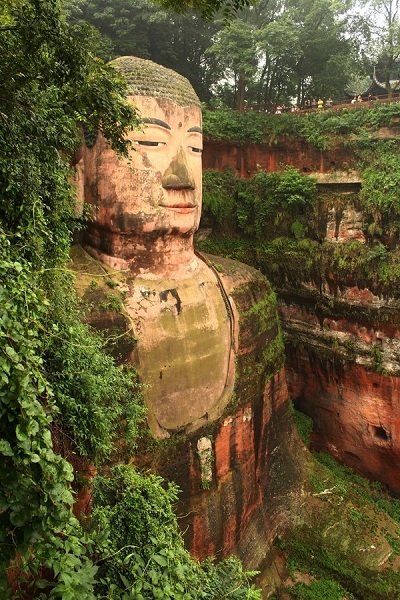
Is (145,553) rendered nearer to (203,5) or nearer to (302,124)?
(203,5)

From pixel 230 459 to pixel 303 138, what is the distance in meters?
8.94

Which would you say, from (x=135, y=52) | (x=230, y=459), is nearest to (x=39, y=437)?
(x=230, y=459)

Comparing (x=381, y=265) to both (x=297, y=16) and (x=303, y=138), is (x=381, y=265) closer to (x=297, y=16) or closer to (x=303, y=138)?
(x=303, y=138)

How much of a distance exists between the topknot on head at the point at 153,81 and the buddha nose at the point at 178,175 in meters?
0.82

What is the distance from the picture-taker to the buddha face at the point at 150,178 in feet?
21.8

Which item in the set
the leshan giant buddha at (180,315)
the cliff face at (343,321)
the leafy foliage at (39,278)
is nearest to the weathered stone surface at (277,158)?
the cliff face at (343,321)

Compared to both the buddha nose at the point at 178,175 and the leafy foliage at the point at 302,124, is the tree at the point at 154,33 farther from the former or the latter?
the buddha nose at the point at 178,175

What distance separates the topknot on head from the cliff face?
5639 mm

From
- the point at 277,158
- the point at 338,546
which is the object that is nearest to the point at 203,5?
the point at 338,546

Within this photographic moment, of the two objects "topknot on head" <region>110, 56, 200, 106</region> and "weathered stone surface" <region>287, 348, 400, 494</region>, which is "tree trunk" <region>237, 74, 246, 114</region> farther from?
"topknot on head" <region>110, 56, 200, 106</region>

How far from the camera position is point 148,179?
6.65 m

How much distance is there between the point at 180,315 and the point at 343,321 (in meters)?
5.75

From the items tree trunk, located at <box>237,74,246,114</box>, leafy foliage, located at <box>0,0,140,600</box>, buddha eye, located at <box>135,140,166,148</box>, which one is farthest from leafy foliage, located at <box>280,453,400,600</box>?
tree trunk, located at <box>237,74,246,114</box>

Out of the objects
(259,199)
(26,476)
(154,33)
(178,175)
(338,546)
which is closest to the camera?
(26,476)
